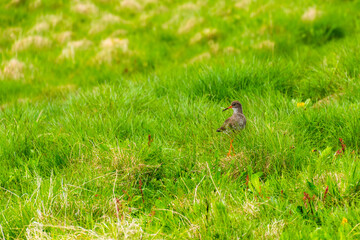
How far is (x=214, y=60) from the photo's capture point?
672 cm

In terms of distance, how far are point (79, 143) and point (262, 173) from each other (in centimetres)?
182

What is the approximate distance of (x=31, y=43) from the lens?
915 centimetres

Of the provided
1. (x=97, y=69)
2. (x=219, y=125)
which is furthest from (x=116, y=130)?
(x=97, y=69)

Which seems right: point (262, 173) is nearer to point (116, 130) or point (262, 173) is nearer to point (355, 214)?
point (355, 214)

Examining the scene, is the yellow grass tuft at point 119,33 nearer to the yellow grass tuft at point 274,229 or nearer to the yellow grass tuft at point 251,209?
the yellow grass tuft at point 251,209

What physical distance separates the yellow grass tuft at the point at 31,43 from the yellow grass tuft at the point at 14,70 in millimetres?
1104

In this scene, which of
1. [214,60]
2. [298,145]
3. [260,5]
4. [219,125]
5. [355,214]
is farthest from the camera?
[260,5]

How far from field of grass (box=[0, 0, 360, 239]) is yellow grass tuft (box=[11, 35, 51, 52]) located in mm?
561

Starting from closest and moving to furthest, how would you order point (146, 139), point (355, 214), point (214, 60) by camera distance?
point (355, 214) → point (146, 139) → point (214, 60)

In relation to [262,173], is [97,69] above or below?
below

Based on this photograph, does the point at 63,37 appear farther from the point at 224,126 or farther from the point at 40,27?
the point at 224,126

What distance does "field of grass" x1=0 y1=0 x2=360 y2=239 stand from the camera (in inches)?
106

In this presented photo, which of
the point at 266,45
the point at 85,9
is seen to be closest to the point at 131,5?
the point at 85,9

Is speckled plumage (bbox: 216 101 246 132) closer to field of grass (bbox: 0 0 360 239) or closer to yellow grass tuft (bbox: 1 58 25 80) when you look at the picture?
field of grass (bbox: 0 0 360 239)
